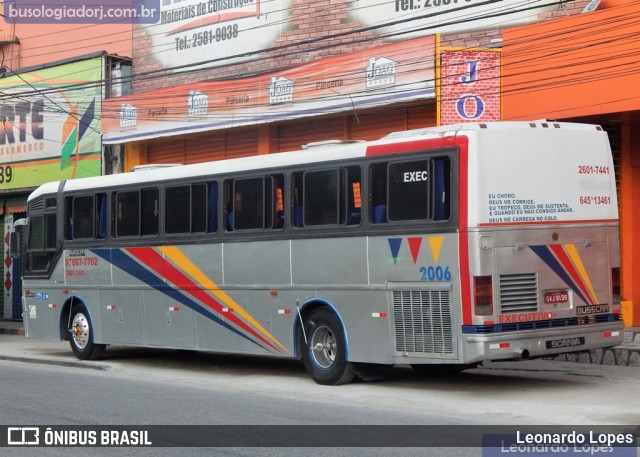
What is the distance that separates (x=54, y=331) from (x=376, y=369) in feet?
25.2

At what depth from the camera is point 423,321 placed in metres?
13.2

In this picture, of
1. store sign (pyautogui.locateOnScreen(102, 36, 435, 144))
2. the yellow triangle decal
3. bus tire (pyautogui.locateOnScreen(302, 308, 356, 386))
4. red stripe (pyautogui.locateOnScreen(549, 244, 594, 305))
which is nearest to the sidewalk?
red stripe (pyautogui.locateOnScreen(549, 244, 594, 305))

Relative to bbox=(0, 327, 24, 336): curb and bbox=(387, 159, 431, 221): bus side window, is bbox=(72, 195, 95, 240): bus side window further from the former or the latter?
bbox=(0, 327, 24, 336): curb

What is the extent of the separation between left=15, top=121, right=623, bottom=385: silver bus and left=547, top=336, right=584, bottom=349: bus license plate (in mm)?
25

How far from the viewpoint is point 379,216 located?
13781 millimetres

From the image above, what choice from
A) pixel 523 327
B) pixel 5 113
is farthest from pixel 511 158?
pixel 5 113

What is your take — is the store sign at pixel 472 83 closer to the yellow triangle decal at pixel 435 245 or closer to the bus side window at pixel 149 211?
→ the bus side window at pixel 149 211

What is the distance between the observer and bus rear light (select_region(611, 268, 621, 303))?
13.8 metres

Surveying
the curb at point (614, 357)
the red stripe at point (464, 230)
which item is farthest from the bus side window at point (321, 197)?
the curb at point (614, 357)

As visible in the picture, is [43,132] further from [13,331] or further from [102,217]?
[102,217]

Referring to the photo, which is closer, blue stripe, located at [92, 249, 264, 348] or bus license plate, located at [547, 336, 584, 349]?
bus license plate, located at [547, 336, 584, 349]

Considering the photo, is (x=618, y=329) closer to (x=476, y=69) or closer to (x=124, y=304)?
(x=476, y=69)

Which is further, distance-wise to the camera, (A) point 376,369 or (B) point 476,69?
(B) point 476,69

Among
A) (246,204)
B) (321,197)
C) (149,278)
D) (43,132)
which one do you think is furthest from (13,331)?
(321,197)
